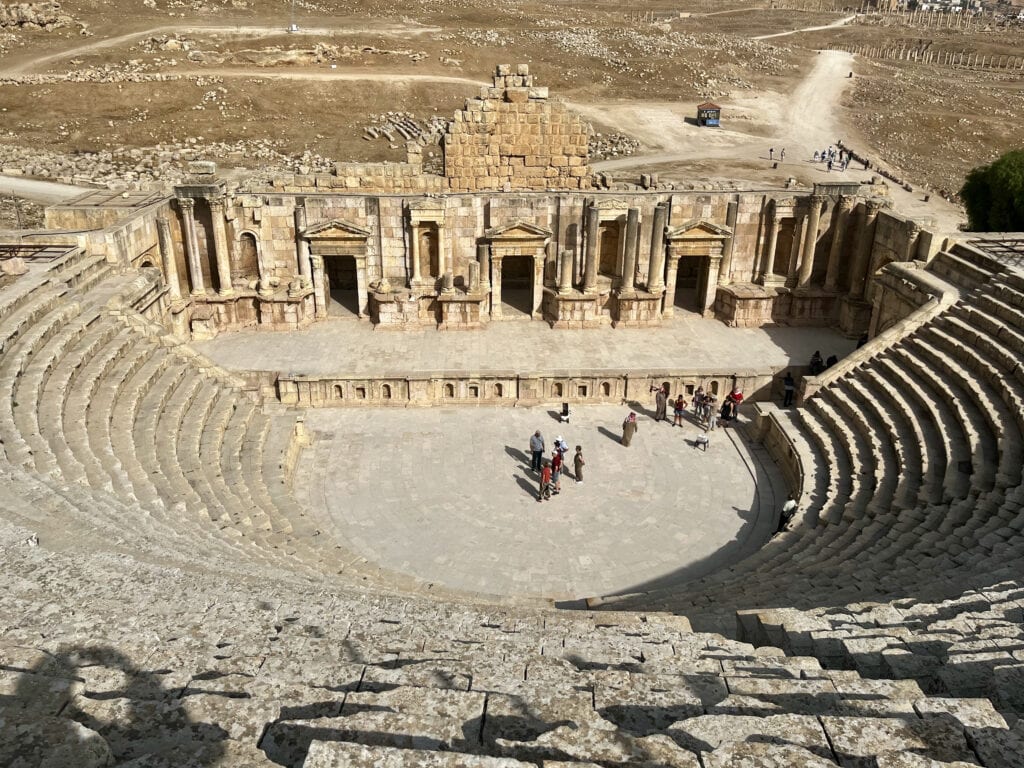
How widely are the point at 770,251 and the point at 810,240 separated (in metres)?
1.20

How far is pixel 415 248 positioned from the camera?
2230cm

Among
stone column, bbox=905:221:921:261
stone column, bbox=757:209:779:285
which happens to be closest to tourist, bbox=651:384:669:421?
stone column, bbox=757:209:779:285

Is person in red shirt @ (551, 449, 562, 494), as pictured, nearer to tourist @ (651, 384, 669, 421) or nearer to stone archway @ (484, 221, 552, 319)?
tourist @ (651, 384, 669, 421)

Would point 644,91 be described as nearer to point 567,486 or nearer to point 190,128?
point 190,128

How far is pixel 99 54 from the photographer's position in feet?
181

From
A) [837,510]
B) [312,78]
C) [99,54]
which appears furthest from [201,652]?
[99,54]

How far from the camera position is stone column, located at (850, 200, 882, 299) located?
74.5 feet

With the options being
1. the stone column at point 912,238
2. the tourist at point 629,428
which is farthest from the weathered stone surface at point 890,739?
the stone column at point 912,238

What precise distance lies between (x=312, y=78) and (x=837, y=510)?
5079 cm

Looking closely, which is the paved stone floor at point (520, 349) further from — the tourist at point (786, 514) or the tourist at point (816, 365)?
the tourist at point (786, 514)

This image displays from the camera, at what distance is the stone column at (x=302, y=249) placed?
22.0 metres

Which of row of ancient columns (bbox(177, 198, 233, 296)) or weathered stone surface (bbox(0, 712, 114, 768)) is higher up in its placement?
weathered stone surface (bbox(0, 712, 114, 768))

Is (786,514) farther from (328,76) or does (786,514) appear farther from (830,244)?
(328,76)

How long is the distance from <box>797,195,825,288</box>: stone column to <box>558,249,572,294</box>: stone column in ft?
23.6
